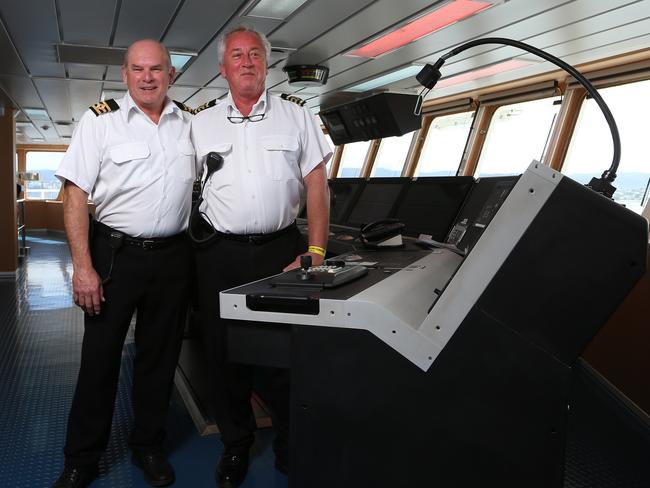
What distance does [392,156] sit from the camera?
8938 mm

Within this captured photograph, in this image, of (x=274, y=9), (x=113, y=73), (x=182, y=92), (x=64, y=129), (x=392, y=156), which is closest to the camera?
(x=274, y=9)

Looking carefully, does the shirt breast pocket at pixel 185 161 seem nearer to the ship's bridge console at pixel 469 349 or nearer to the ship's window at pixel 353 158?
the ship's bridge console at pixel 469 349

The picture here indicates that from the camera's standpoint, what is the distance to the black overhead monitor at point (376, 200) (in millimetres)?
3402

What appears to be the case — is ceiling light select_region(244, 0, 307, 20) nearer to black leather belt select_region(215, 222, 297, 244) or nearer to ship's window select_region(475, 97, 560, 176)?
black leather belt select_region(215, 222, 297, 244)

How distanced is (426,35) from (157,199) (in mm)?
3170

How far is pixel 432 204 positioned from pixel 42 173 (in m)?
14.7

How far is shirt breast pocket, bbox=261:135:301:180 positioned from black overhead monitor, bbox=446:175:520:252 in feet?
2.46

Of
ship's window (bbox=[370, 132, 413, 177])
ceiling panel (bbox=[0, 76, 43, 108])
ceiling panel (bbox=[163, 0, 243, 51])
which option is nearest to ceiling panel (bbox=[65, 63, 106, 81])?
ceiling panel (bbox=[0, 76, 43, 108])

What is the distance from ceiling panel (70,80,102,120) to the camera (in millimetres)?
6469

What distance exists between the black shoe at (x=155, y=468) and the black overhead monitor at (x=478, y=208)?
53.9 inches

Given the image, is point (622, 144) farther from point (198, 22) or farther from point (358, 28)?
point (198, 22)

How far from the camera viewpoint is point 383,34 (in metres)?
4.43

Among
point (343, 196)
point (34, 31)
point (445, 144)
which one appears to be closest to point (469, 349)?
point (343, 196)

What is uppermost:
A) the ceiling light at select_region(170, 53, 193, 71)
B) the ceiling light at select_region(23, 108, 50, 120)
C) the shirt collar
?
the ceiling light at select_region(170, 53, 193, 71)
